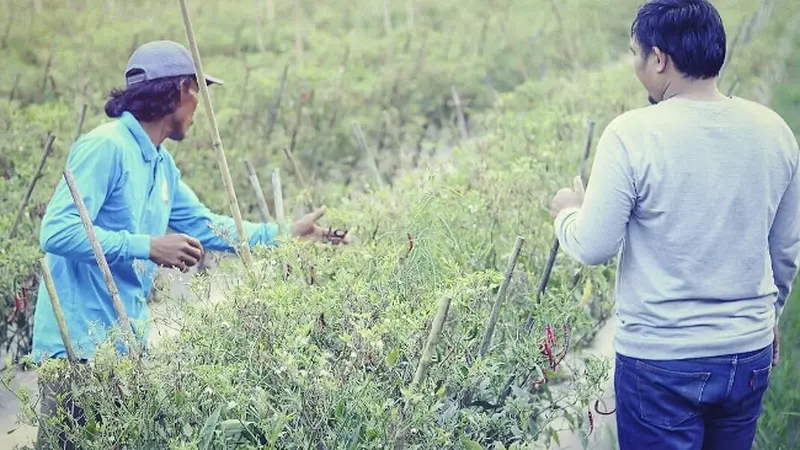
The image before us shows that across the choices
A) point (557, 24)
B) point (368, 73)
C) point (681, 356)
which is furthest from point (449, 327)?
point (557, 24)

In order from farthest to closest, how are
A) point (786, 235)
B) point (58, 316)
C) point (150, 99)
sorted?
point (150, 99) < point (58, 316) < point (786, 235)

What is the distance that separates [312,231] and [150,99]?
59cm

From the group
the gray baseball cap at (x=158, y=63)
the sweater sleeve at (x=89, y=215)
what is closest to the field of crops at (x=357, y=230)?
the sweater sleeve at (x=89, y=215)

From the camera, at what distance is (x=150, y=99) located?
2.96 metres

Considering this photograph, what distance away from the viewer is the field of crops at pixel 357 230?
226cm

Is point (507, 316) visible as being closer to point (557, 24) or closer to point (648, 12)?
point (648, 12)

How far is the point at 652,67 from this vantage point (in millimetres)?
2168

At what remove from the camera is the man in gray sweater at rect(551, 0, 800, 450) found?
6.86 ft

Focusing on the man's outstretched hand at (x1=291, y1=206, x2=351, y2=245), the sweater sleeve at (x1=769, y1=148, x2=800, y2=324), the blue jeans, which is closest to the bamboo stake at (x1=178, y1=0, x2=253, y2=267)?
the man's outstretched hand at (x1=291, y1=206, x2=351, y2=245)

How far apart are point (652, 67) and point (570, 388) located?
91 cm

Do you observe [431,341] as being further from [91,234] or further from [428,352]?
[91,234]

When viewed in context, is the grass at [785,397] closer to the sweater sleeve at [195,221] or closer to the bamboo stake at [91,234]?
the sweater sleeve at [195,221]

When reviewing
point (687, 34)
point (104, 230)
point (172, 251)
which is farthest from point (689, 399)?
point (104, 230)

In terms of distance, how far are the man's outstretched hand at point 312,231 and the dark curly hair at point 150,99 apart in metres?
0.49
